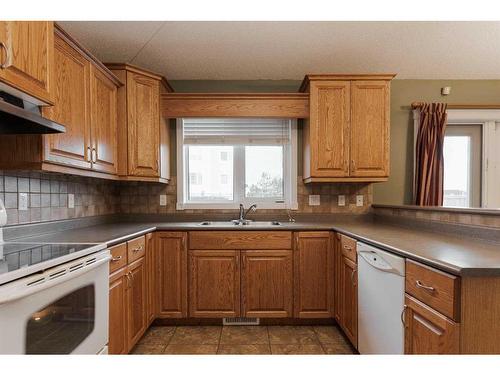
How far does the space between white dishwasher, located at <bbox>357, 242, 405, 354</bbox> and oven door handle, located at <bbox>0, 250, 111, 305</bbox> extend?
1476 millimetres

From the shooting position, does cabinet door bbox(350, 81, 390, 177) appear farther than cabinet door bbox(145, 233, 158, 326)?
Yes

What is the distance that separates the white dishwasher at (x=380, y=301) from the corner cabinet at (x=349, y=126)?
1.00 m

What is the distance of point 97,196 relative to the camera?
255 centimetres

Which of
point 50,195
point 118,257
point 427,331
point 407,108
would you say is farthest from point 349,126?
point 50,195

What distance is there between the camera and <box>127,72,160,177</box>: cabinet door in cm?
237

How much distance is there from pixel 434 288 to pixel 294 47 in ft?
7.02

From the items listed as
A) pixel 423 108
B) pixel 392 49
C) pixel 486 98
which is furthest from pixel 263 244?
pixel 486 98

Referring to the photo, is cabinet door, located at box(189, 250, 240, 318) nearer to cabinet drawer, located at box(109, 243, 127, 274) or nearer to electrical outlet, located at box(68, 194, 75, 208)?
cabinet drawer, located at box(109, 243, 127, 274)

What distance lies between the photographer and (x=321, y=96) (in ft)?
8.40

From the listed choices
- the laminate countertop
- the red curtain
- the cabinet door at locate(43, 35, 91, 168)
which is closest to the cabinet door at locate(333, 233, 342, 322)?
the laminate countertop

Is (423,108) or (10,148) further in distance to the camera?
(423,108)

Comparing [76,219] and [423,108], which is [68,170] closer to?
[76,219]

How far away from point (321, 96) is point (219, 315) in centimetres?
217

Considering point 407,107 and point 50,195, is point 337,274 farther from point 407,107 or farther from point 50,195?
point 50,195
